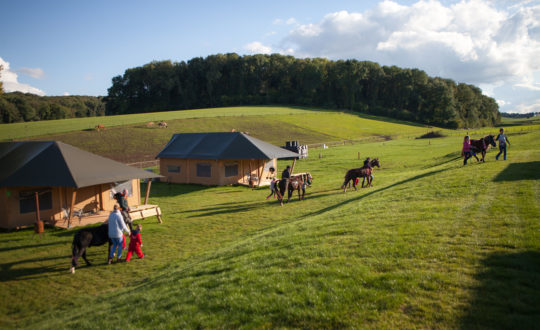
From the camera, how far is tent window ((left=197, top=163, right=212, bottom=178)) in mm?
26400

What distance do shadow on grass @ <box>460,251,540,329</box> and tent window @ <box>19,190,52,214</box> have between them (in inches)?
695

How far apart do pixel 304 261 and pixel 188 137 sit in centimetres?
2426

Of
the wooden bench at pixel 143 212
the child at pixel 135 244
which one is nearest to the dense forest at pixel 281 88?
the wooden bench at pixel 143 212

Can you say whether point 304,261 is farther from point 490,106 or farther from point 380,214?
point 490,106

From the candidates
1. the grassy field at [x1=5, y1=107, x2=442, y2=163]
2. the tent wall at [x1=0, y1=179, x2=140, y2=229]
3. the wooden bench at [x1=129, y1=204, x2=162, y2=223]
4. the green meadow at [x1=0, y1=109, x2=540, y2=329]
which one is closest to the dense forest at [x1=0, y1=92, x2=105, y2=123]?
the grassy field at [x1=5, y1=107, x2=442, y2=163]

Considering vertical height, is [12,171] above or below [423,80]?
below

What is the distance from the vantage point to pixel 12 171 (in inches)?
613

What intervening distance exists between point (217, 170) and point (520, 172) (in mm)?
19011

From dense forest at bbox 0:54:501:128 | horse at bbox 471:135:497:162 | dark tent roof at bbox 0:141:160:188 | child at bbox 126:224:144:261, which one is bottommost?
child at bbox 126:224:144:261

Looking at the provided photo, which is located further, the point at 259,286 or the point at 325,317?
the point at 259,286

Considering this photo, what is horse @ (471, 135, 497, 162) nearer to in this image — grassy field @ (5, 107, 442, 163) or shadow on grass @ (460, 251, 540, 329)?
shadow on grass @ (460, 251, 540, 329)

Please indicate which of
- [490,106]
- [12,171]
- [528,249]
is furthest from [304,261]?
[490,106]

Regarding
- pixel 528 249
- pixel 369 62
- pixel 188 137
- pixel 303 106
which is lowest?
pixel 528 249

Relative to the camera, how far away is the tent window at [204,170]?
26400 mm
